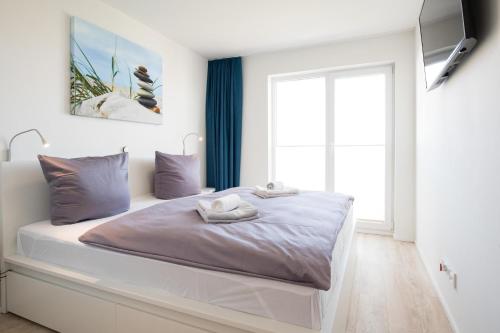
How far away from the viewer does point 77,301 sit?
5.02ft

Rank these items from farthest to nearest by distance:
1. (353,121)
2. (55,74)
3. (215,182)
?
(215,182), (353,121), (55,74)

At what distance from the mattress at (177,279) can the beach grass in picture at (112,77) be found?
1090 millimetres

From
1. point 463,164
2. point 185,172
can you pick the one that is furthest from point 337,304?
point 185,172

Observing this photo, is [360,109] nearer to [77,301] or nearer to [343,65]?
[343,65]

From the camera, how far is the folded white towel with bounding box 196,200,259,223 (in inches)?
61.9

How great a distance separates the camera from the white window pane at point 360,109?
11.4ft

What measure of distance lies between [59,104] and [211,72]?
226 cm

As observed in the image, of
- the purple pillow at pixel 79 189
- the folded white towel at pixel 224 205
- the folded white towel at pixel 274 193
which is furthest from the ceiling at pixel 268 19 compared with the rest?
the folded white towel at pixel 224 205

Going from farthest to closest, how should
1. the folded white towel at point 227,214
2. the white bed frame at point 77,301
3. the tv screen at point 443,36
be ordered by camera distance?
the folded white towel at point 227,214, the tv screen at point 443,36, the white bed frame at point 77,301

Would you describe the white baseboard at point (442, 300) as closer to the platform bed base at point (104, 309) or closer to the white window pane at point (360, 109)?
the platform bed base at point (104, 309)

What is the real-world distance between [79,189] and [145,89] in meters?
1.44

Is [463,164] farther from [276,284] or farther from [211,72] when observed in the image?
[211,72]

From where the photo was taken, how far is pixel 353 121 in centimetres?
360

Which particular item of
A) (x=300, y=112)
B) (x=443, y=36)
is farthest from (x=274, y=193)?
(x=300, y=112)
